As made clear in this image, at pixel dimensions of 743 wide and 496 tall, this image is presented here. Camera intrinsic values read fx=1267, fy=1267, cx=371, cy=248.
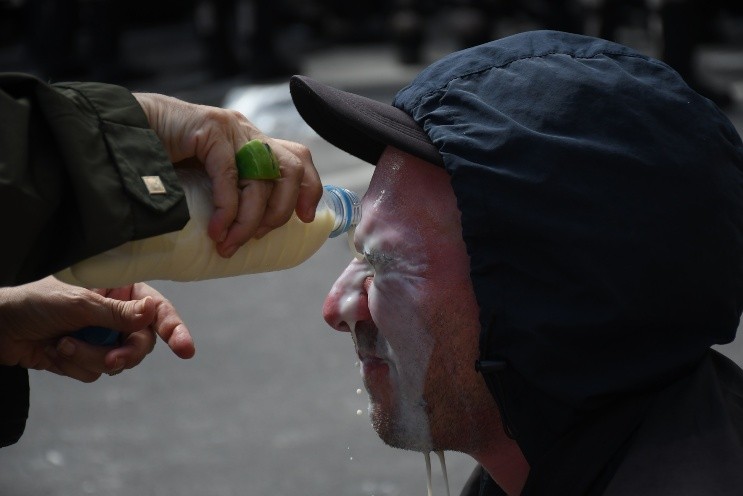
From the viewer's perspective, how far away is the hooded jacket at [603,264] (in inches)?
81.1

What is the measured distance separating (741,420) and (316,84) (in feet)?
3.27

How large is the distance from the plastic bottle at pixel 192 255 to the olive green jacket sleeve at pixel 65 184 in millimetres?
145

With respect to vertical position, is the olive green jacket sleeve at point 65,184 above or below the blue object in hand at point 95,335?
above

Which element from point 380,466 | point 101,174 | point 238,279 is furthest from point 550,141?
point 238,279

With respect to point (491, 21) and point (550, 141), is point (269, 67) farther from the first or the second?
point (550, 141)

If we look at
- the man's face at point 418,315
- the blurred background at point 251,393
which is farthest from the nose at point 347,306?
the blurred background at point 251,393

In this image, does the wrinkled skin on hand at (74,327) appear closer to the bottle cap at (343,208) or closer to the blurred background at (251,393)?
the bottle cap at (343,208)

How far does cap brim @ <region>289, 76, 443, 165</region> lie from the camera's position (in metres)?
2.28

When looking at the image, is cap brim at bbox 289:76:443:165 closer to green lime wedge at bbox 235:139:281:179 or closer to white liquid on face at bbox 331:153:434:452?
white liquid on face at bbox 331:153:434:452

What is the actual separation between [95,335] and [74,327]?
5cm

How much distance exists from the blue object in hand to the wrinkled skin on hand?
0.5 inches

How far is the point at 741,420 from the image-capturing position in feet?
6.93

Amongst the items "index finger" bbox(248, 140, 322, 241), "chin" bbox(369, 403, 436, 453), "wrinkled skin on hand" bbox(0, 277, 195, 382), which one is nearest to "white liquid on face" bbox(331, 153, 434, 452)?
"chin" bbox(369, 403, 436, 453)

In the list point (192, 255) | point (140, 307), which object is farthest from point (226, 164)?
point (140, 307)
